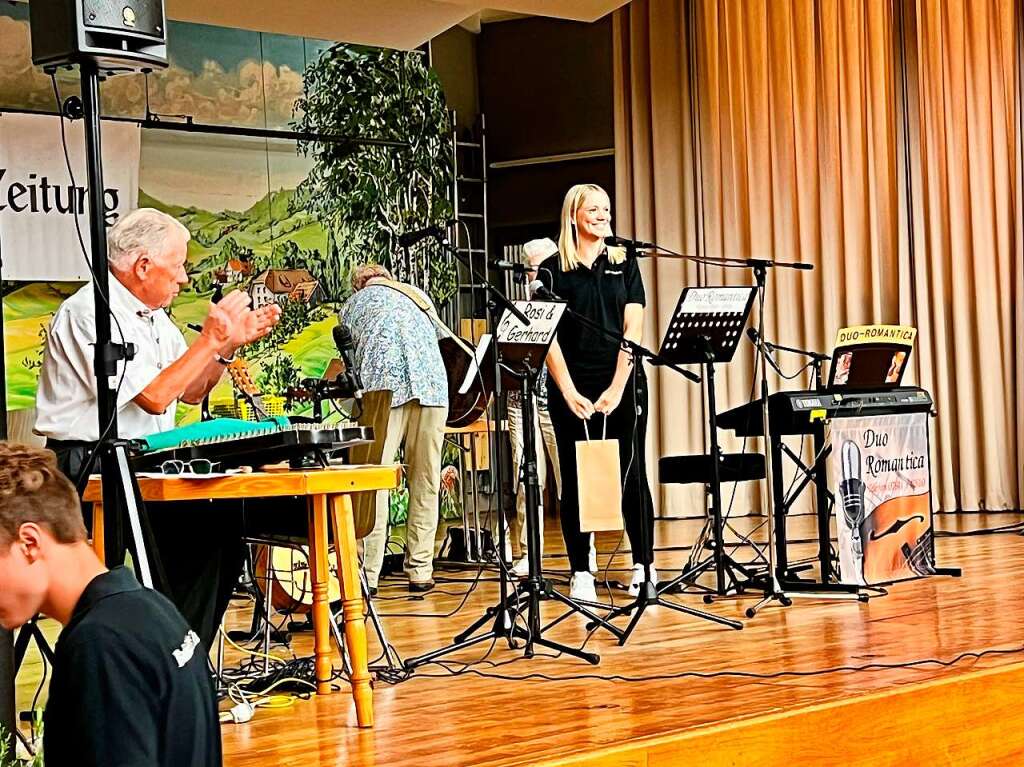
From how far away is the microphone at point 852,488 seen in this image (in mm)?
5566

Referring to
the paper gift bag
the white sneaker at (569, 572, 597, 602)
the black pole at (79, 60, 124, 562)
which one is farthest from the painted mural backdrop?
the black pole at (79, 60, 124, 562)

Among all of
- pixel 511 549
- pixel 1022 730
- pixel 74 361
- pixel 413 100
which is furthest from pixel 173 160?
pixel 1022 730

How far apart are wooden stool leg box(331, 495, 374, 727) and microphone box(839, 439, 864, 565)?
96.9 inches

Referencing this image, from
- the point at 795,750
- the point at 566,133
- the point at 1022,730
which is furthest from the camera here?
the point at 566,133

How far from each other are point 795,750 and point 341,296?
6632mm

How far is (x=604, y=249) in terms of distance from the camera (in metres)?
5.69

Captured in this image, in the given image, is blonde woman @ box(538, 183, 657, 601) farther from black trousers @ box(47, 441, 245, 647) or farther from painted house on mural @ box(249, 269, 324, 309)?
painted house on mural @ box(249, 269, 324, 309)

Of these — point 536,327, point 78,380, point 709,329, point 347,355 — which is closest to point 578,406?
point 709,329

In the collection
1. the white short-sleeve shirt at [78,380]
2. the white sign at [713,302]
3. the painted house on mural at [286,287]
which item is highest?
the painted house on mural at [286,287]

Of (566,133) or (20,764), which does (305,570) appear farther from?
(566,133)

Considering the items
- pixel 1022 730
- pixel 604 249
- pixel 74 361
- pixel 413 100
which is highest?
pixel 413 100

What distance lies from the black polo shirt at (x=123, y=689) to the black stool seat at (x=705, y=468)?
3983 mm

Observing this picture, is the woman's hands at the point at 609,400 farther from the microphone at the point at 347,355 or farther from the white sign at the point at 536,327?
the microphone at the point at 347,355

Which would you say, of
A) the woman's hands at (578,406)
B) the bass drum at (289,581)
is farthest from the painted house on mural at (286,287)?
the woman's hands at (578,406)
